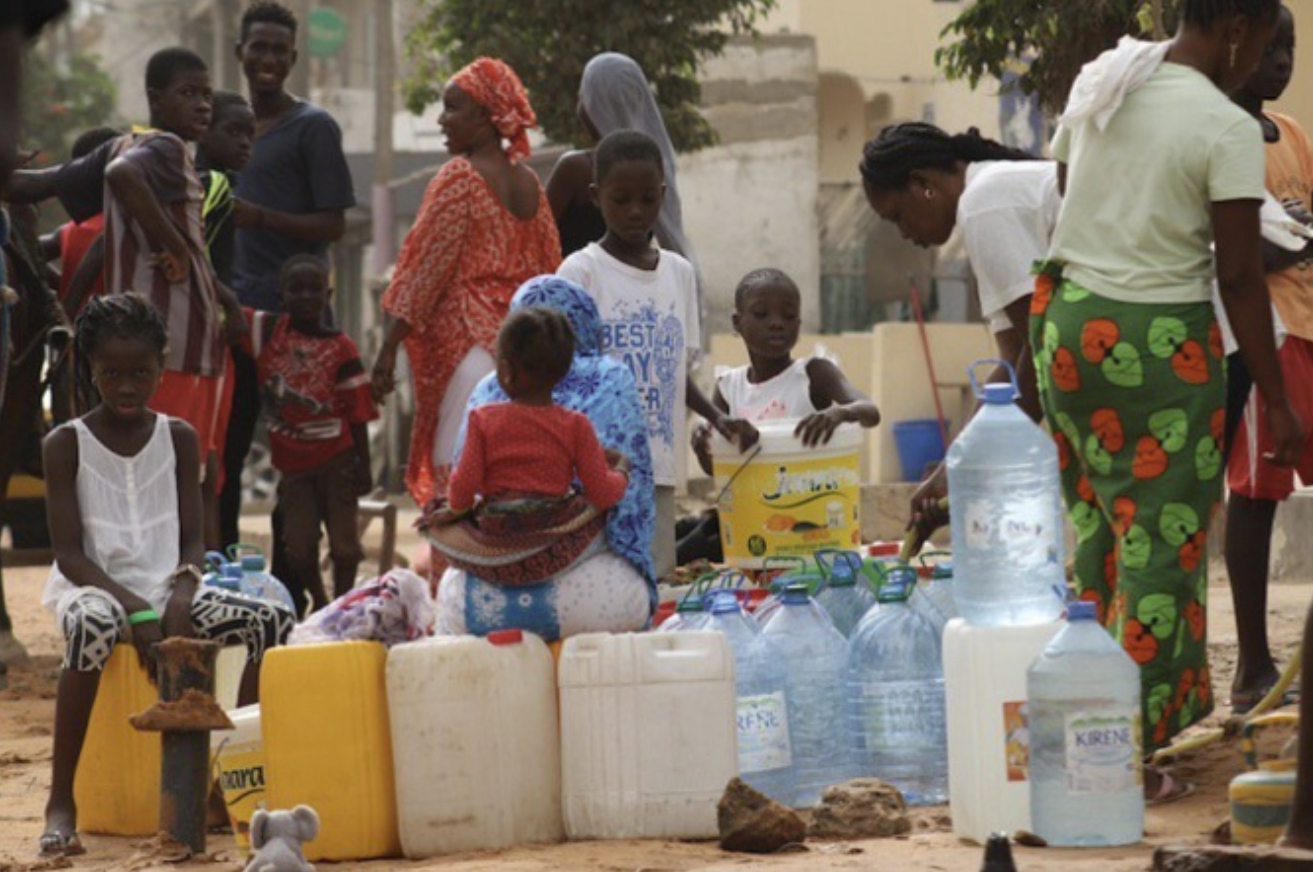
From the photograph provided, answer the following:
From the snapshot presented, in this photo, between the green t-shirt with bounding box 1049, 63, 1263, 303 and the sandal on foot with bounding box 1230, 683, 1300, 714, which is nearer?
the green t-shirt with bounding box 1049, 63, 1263, 303

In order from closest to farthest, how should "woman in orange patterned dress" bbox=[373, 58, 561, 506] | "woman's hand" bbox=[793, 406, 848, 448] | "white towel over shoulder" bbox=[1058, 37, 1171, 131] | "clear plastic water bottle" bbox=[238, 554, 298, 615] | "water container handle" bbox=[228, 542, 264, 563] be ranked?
"white towel over shoulder" bbox=[1058, 37, 1171, 131]
"clear plastic water bottle" bbox=[238, 554, 298, 615]
"water container handle" bbox=[228, 542, 264, 563]
"woman's hand" bbox=[793, 406, 848, 448]
"woman in orange patterned dress" bbox=[373, 58, 561, 506]

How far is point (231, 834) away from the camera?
6.84 m

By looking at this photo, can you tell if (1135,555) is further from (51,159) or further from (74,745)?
(51,159)

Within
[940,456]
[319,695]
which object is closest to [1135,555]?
[319,695]

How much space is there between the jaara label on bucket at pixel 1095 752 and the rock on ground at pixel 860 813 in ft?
2.03

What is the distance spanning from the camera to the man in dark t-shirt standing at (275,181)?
10.1 meters

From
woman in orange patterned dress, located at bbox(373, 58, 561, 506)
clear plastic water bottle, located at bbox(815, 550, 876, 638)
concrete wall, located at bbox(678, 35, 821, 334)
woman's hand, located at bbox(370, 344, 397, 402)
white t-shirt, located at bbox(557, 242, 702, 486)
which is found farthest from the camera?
concrete wall, located at bbox(678, 35, 821, 334)

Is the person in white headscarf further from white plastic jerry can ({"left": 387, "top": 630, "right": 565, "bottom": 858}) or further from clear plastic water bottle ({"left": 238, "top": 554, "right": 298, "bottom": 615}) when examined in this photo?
white plastic jerry can ({"left": 387, "top": 630, "right": 565, "bottom": 858})

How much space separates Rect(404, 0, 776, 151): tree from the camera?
22781 millimetres

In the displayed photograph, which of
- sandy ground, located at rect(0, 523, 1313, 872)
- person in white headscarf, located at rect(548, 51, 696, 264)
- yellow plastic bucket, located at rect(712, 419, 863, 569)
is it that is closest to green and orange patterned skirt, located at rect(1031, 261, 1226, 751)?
sandy ground, located at rect(0, 523, 1313, 872)

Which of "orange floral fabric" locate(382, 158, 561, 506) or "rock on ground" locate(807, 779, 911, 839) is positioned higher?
"orange floral fabric" locate(382, 158, 561, 506)

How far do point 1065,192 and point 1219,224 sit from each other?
1.60 ft

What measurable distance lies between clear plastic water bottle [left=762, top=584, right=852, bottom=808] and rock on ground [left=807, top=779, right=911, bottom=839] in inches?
21.0

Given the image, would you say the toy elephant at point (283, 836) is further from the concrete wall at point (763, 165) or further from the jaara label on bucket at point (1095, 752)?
the concrete wall at point (763, 165)
